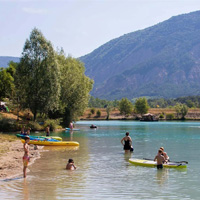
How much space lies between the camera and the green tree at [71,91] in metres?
65.1

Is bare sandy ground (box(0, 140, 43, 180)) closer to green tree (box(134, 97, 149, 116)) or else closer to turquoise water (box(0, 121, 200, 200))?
turquoise water (box(0, 121, 200, 200))

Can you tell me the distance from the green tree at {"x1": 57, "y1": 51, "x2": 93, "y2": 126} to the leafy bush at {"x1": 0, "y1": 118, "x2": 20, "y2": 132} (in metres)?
9.77

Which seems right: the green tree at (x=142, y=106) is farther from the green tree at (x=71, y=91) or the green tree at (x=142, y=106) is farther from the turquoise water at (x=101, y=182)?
the turquoise water at (x=101, y=182)

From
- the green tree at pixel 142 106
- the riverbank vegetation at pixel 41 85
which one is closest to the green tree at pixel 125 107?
the green tree at pixel 142 106

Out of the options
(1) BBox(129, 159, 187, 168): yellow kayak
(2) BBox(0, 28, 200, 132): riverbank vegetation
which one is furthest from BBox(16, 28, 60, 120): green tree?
(1) BBox(129, 159, 187, 168): yellow kayak

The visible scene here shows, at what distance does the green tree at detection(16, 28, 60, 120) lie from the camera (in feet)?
192

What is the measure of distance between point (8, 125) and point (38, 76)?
8.86m

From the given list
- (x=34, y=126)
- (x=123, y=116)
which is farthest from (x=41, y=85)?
(x=123, y=116)

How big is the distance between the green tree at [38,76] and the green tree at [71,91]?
417 centimetres

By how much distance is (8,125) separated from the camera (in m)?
55.7

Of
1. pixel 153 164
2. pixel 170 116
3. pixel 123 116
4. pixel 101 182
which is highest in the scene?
pixel 170 116

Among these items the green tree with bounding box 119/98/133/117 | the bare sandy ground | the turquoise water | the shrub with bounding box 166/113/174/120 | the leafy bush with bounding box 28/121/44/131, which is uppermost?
the green tree with bounding box 119/98/133/117

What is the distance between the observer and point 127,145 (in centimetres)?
3416

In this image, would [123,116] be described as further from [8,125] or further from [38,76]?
[8,125]
